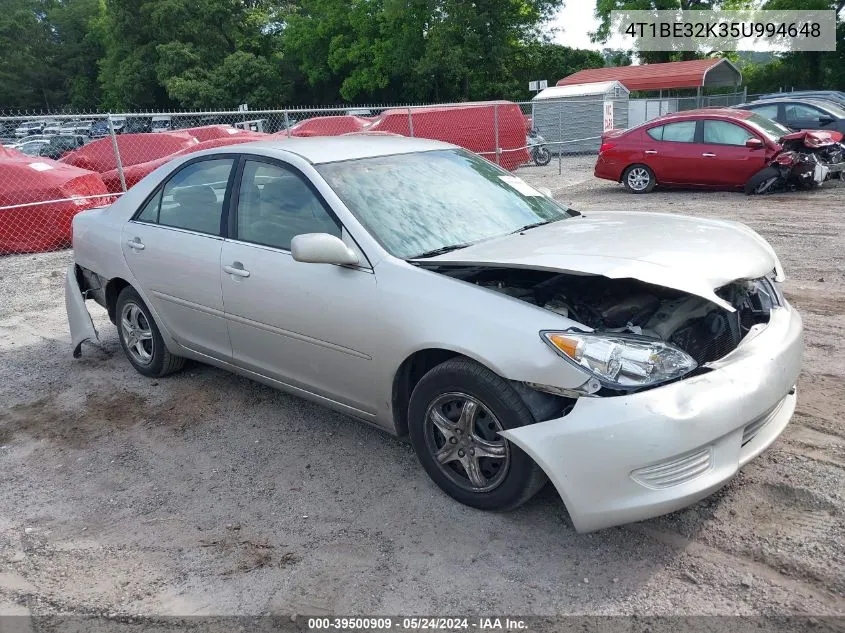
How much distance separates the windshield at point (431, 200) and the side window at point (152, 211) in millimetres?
1581

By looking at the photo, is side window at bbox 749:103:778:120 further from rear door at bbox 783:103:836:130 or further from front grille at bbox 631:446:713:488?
front grille at bbox 631:446:713:488

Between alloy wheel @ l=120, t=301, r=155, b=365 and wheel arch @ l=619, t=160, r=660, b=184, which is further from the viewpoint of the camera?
wheel arch @ l=619, t=160, r=660, b=184

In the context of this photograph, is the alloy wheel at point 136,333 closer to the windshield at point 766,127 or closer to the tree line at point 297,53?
the windshield at point 766,127

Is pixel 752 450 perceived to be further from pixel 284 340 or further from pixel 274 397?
pixel 274 397

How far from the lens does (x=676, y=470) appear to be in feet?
9.18

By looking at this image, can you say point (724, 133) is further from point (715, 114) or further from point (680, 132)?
point (680, 132)

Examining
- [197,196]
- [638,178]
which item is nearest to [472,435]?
[197,196]

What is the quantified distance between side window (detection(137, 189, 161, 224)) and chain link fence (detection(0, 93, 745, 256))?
5328 mm

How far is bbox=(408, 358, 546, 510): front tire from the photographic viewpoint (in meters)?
3.02

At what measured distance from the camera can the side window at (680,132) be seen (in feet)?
42.4

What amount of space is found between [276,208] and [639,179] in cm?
1103

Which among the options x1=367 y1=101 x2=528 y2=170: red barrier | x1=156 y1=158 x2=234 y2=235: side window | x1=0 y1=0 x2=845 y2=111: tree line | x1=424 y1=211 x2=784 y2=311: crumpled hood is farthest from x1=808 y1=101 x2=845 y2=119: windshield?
x1=0 y1=0 x2=845 y2=111: tree line

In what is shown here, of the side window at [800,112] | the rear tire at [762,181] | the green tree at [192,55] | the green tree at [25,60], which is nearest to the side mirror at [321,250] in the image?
the rear tire at [762,181]

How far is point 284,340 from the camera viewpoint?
156 inches
